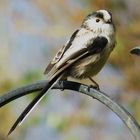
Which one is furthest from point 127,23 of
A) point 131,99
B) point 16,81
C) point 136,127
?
point 136,127

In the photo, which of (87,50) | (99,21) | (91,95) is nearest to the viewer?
(91,95)

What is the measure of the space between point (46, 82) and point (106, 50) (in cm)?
47

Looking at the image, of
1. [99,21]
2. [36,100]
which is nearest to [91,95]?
[36,100]

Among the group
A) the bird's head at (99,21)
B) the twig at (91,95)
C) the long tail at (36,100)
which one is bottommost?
the long tail at (36,100)

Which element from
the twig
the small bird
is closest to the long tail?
the twig

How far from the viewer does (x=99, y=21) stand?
138 inches

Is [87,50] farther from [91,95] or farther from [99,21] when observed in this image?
[91,95]

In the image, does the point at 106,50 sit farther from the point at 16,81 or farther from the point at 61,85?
the point at 16,81

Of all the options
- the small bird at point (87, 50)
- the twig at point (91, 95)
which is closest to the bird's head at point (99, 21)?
the small bird at point (87, 50)

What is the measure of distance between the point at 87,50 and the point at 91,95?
0.50m

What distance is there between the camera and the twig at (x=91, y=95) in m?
2.67

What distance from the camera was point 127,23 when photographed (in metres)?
5.19

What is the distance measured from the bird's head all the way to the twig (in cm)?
41

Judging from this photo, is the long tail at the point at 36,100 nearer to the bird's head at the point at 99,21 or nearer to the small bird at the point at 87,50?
the small bird at the point at 87,50
